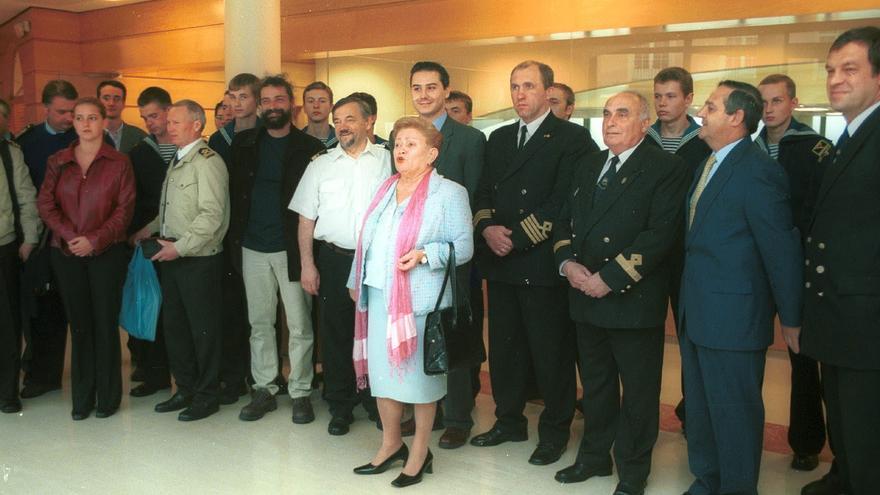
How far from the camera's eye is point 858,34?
323cm

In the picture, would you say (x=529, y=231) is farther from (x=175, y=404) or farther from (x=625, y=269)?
(x=175, y=404)

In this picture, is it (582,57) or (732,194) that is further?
(582,57)

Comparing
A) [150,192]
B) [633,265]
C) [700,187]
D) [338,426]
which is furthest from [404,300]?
[150,192]

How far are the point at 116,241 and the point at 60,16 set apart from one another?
827cm

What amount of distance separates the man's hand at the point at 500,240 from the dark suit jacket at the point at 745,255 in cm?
95

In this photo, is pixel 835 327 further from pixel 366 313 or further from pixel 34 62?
pixel 34 62

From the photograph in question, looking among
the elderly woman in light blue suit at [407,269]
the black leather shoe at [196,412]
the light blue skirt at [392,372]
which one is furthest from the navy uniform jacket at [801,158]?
the black leather shoe at [196,412]

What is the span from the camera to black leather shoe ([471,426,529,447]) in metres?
4.56

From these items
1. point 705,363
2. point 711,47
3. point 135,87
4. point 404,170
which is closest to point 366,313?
point 404,170

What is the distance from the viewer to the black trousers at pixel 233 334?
5367 millimetres

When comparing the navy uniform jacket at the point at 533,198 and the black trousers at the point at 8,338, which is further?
the black trousers at the point at 8,338

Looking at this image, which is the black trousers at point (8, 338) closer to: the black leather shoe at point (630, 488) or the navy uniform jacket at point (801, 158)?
the black leather shoe at point (630, 488)

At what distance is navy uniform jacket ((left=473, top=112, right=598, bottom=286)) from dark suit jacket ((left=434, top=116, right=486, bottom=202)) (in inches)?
6.1

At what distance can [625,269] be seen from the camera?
373 cm
